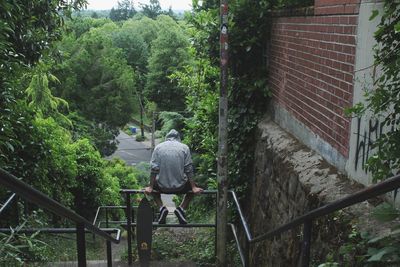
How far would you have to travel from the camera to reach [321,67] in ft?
15.2

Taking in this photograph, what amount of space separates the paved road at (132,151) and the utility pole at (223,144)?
38166mm

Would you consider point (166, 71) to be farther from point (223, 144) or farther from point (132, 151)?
point (223, 144)

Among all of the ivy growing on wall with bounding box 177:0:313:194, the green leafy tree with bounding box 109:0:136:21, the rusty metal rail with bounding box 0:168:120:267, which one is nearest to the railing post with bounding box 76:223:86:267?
the rusty metal rail with bounding box 0:168:120:267

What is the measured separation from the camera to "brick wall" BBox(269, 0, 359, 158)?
13.0 feet

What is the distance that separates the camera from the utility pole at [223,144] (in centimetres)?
466

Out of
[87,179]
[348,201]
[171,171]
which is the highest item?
[348,201]

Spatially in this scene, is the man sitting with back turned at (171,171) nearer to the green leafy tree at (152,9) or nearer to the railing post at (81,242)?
the railing post at (81,242)

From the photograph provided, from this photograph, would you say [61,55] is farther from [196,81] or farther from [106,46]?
[106,46]

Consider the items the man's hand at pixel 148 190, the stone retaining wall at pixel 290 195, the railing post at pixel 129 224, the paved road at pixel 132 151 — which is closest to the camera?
the stone retaining wall at pixel 290 195

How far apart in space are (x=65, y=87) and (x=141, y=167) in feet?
28.0

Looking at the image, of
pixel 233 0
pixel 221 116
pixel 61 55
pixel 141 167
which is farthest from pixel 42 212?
pixel 141 167

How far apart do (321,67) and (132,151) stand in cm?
4446

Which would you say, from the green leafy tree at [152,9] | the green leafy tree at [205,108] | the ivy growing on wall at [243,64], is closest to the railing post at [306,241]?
the ivy growing on wall at [243,64]

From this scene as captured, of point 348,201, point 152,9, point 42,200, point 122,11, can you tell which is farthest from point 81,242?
point 122,11
